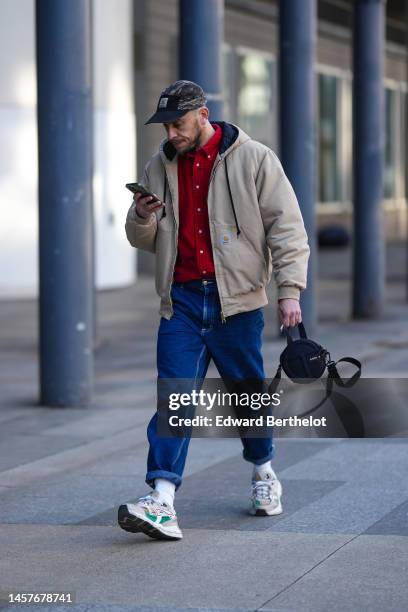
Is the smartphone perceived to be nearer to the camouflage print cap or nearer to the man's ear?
the camouflage print cap

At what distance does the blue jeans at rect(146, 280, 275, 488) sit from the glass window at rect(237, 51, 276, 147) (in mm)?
25290

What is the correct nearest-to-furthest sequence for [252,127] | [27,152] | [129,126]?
[27,152]
[129,126]
[252,127]

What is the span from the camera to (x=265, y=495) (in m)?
6.42

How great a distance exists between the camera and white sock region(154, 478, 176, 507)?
5.97 meters

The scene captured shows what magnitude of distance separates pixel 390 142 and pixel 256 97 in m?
10.1

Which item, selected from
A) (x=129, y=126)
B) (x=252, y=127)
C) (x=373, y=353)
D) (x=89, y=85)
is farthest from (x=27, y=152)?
(x=252, y=127)

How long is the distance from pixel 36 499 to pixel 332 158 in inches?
1225

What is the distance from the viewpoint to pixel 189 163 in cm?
604

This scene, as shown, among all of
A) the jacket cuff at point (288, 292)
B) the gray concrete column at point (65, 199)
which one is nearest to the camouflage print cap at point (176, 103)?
the jacket cuff at point (288, 292)

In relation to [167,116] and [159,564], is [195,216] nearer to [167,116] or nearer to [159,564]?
[167,116]

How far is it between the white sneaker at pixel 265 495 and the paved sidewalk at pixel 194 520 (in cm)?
5

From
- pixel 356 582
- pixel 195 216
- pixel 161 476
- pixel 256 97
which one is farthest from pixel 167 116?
pixel 256 97

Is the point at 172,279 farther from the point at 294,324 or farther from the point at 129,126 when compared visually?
the point at 129,126

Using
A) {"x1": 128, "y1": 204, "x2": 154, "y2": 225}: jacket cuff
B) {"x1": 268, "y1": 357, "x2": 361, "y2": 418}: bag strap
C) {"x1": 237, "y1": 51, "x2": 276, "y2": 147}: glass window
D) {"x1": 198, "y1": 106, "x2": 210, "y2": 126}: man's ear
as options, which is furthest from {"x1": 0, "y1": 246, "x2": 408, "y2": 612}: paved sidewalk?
{"x1": 237, "y1": 51, "x2": 276, "y2": 147}: glass window
